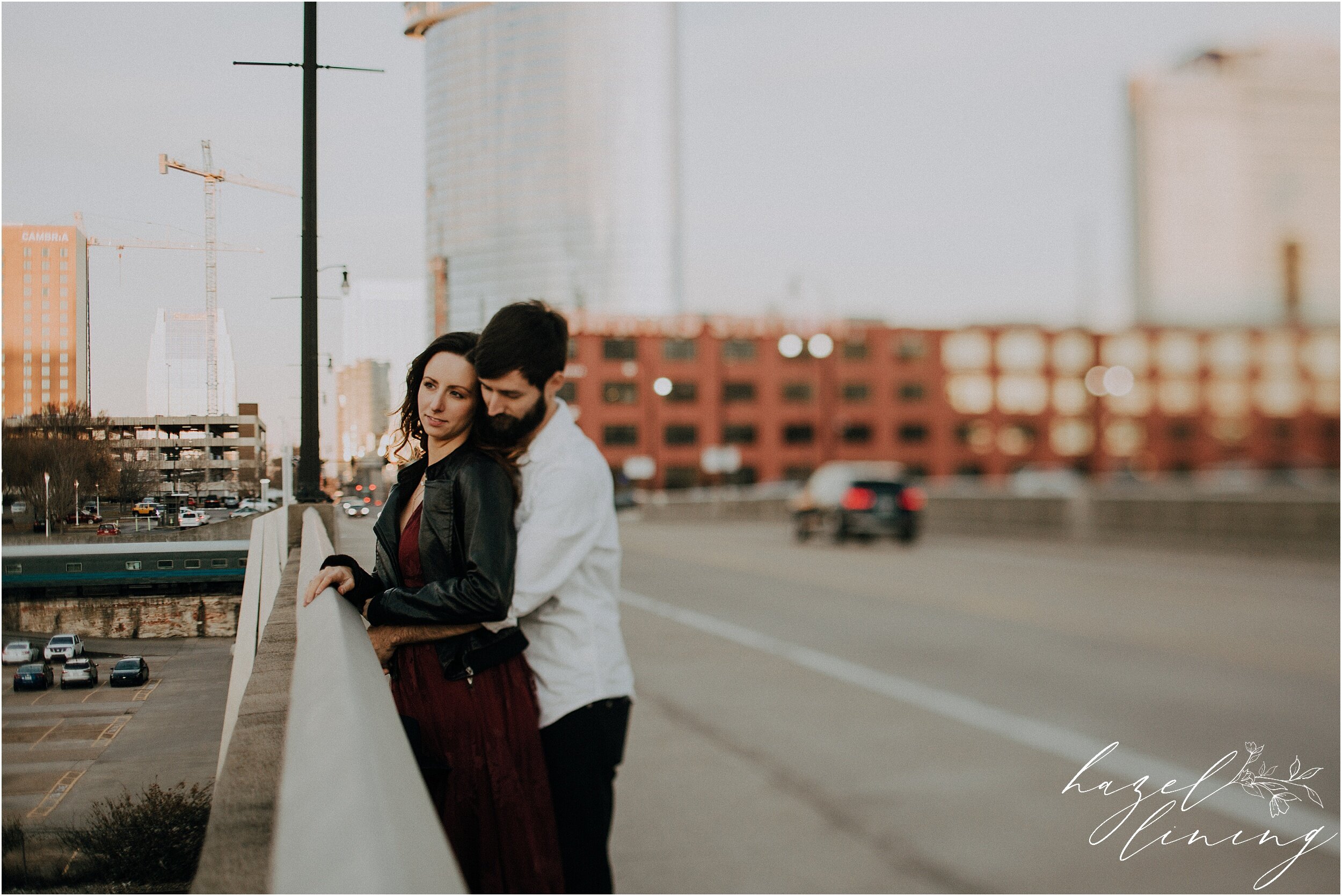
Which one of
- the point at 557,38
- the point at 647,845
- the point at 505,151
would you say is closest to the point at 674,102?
the point at 557,38

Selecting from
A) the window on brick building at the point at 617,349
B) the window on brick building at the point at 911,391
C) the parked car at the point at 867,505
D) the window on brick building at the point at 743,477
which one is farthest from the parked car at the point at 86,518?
the window on brick building at the point at 911,391

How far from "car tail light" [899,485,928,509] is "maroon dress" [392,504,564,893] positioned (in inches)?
918

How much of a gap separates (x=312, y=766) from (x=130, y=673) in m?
0.73

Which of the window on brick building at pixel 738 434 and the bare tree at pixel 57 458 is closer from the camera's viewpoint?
the bare tree at pixel 57 458

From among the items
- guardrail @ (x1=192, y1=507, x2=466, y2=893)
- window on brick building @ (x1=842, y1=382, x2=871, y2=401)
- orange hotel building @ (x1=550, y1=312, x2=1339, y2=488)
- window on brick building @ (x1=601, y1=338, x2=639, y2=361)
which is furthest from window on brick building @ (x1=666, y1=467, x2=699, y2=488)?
guardrail @ (x1=192, y1=507, x2=466, y2=893)

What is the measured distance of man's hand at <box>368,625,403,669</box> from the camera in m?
1.47

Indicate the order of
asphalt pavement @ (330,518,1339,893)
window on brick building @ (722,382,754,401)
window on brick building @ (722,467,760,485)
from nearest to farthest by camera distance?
asphalt pavement @ (330,518,1339,893) → window on brick building @ (722,382,754,401) → window on brick building @ (722,467,760,485)

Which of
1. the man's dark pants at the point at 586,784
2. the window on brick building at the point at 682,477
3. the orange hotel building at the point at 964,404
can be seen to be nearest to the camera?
the man's dark pants at the point at 586,784

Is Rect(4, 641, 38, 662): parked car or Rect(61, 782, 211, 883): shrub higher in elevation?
Rect(4, 641, 38, 662): parked car

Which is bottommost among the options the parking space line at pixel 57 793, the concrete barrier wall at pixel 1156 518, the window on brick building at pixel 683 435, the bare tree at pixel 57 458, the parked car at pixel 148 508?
the concrete barrier wall at pixel 1156 518

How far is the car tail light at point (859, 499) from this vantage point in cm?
2433

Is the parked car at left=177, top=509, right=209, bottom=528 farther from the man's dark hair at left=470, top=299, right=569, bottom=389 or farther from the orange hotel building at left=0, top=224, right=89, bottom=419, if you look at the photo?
the man's dark hair at left=470, top=299, right=569, bottom=389

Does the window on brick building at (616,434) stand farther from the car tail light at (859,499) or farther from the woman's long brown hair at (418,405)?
the woman's long brown hair at (418,405)

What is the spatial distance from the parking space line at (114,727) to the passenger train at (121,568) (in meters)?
0.17
